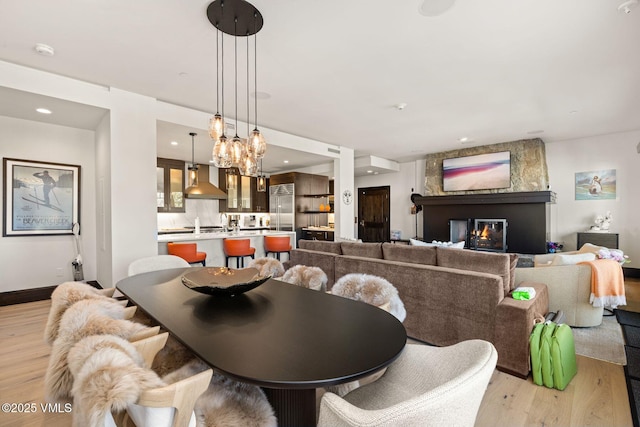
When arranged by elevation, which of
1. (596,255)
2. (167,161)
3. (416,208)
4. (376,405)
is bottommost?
(376,405)

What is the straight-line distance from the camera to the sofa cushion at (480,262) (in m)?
2.47

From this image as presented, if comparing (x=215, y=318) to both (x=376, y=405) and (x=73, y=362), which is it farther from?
(x=376, y=405)

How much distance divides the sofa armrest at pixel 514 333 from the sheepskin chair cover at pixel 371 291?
41.2 inches

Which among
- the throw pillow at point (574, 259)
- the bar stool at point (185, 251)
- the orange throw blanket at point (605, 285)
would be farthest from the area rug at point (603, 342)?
the bar stool at point (185, 251)

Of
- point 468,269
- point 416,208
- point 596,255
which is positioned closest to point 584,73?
point 596,255

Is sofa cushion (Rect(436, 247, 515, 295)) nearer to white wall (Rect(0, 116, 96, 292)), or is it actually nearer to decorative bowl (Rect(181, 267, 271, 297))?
decorative bowl (Rect(181, 267, 271, 297))

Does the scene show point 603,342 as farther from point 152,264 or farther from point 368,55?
point 152,264

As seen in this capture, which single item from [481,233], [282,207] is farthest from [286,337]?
[282,207]

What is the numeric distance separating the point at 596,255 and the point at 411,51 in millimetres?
3275

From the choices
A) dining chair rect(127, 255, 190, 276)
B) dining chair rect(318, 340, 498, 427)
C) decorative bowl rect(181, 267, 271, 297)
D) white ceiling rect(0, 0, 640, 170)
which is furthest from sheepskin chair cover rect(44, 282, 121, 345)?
white ceiling rect(0, 0, 640, 170)

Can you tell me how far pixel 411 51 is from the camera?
9.17ft

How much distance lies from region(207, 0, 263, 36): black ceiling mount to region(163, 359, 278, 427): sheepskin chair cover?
239 cm

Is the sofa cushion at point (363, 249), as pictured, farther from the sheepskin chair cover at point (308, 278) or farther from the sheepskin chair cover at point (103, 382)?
the sheepskin chair cover at point (103, 382)

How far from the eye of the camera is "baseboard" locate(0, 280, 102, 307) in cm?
380
